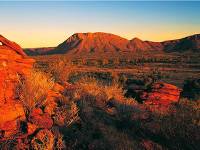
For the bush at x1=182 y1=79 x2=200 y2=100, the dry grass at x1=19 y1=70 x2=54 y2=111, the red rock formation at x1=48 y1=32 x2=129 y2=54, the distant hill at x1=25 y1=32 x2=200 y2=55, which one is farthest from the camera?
the red rock formation at x1=48 y1=32 x2=129 y2=54

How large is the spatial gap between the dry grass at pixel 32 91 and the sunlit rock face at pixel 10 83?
0.67 feet

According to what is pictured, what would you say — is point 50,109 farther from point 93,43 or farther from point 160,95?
point 93,43

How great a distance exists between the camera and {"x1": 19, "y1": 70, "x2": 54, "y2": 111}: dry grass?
376 inches

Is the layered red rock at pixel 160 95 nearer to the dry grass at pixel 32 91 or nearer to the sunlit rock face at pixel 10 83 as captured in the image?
the dry grass at pixel 32 91

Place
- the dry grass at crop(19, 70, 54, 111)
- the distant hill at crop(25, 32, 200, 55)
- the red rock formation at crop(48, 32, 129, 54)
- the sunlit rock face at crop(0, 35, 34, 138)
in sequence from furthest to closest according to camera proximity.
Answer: the red rock formation at crop(48, 32, 129, 54), the distant hill at crop(25, 32, 200, 55), the dry grass at crop(19, 70, 54, 111), the sunlit rock face at crop(0, 35, 34, 138)

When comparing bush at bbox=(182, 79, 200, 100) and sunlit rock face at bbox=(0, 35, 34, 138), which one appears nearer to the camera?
sunlit rock face at bbox=(0, 35, 34, 138)

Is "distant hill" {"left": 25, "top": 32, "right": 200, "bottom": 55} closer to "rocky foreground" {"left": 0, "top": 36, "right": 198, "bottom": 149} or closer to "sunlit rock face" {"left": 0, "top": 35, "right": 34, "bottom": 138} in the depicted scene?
"rocky foreground" {"left": 0, "top": 36, "right": 198, "bottom": 149}

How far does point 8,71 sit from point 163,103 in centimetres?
642

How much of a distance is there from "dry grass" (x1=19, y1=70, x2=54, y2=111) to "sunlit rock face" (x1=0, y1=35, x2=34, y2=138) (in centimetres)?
20

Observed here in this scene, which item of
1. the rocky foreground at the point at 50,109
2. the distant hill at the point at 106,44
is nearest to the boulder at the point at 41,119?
the rocky foreground at the point at 50,109

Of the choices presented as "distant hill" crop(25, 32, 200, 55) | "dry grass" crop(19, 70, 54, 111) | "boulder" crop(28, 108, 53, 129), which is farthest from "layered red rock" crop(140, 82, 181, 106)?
"distant hill" crop(25, 32, 200, 55)

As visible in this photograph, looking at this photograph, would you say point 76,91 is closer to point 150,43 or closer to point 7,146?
point 7,146

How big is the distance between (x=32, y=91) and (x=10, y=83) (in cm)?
83

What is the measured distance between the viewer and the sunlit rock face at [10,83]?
27.3ft
